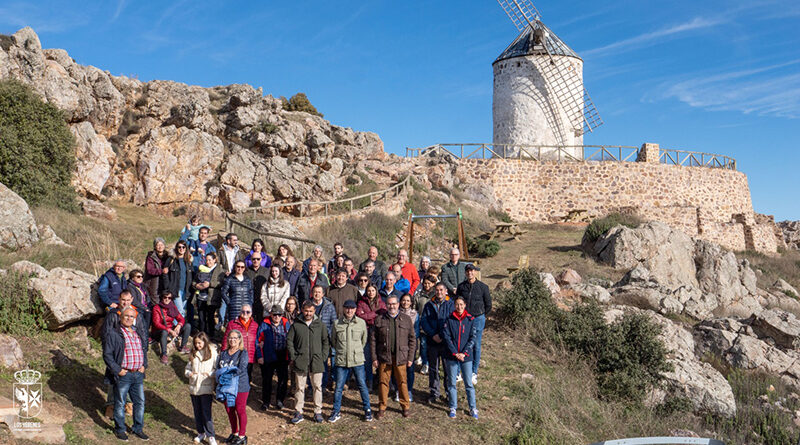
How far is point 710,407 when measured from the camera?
39.7ft

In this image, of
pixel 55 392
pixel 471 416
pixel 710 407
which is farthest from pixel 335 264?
pixel 710 407

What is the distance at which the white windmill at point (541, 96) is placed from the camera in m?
35.1

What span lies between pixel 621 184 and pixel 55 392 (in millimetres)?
30903

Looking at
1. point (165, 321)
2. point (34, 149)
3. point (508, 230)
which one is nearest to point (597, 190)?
point (508, 230)

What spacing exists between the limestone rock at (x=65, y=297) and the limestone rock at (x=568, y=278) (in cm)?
1332

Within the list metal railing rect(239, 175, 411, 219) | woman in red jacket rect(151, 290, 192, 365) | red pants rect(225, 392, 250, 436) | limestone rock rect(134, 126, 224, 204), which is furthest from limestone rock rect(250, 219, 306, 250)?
red pants rect(225, 392, 250, 436)

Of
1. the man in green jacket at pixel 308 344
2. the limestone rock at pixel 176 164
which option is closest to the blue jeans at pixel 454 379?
the man in green jacket at pixel 308 344

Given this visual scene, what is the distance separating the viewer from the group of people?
777 centimetres

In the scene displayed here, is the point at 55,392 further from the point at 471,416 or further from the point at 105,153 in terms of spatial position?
the point at 105,153

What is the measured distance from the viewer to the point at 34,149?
1942 centimetres

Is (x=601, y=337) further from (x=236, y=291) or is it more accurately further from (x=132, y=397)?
(x=132, y=397)

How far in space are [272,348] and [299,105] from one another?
30.3m

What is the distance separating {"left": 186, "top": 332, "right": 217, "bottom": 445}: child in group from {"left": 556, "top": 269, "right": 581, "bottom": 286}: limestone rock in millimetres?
12939

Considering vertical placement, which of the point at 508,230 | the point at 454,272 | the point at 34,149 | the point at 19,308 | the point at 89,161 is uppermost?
the point at 89,161
